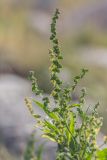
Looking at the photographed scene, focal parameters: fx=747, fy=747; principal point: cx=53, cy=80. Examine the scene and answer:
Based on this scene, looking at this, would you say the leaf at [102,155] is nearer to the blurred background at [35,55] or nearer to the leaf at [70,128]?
the leaf at [70,128]

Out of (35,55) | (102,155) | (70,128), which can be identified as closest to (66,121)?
(70,128)

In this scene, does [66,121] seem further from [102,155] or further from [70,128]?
[102,155]

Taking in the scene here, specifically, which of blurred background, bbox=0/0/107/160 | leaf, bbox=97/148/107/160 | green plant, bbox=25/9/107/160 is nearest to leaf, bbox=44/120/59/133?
green plant, bbox=25/9/107/160

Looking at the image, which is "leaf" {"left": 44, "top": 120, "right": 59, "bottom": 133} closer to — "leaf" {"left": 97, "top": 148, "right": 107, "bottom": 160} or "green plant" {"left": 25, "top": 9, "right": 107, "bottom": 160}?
"green plant" {"left": 25, "top": 9, "right": 107, "bottom": 160}

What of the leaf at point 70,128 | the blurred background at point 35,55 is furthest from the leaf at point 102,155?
the blurred background at point 35,55

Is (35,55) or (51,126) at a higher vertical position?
(35,55)

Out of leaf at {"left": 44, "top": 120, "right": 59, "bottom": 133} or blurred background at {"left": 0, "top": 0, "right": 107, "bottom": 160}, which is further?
blurred background at {"left": 0, "top": 0, "right": 107, "bottom": 160}

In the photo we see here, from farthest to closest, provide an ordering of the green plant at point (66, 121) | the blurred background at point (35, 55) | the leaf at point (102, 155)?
the blurred background at point (35, 55) → the leaf at point (102, 155) → the green plant at point (66, 121)
